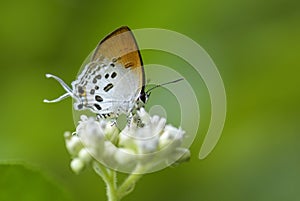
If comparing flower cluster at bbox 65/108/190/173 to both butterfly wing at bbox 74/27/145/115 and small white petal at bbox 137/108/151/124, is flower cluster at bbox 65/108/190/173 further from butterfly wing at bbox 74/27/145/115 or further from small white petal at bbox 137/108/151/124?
butterfly wing at bbox 74/27/145/115

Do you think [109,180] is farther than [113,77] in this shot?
No

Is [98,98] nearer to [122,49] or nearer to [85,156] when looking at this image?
[122,49]

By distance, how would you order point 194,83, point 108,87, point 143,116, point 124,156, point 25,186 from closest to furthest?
1. point 124,156
2. point 25,186
3. point 143,116
4. point 108,87
5. point 194,83

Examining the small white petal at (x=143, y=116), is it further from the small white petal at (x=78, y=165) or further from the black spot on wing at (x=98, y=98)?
the small white petal at (x=78, y=165)

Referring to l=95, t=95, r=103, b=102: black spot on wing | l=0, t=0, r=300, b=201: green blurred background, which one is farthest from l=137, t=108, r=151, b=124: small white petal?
l=0, t=0, r=300, b=201: green blurred background

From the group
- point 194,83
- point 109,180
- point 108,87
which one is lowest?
point 109,180

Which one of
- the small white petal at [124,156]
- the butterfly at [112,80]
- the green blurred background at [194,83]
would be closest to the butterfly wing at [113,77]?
the butterfly at [112,80]

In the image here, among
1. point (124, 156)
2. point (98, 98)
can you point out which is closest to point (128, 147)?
point (124, 156)
